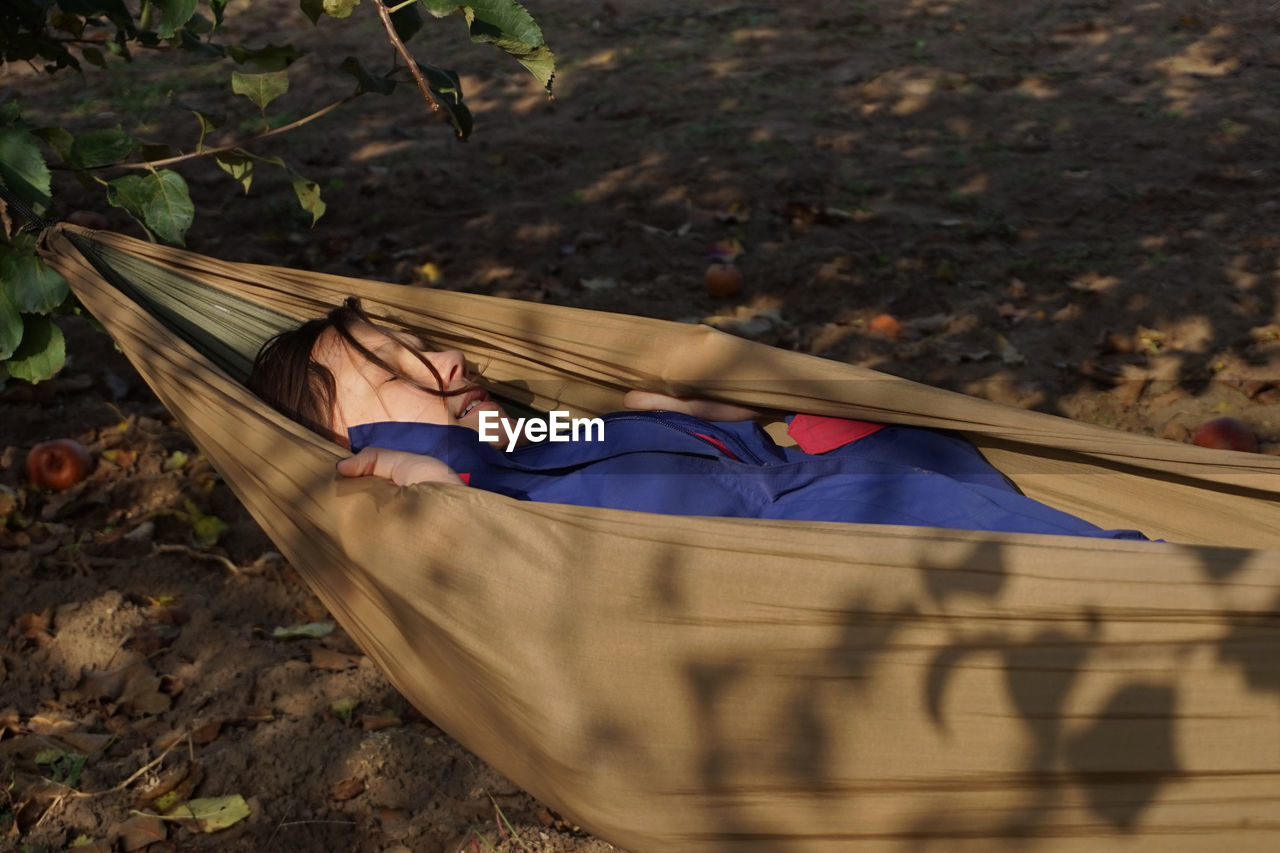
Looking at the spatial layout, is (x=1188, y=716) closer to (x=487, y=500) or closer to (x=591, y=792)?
(x=591, y=792)

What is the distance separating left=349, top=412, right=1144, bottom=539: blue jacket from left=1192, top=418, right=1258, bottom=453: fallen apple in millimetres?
1187

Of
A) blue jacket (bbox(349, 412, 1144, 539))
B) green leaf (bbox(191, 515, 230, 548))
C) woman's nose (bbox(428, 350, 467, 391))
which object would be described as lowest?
green leaf (bbox(191, 515, 230, 548))

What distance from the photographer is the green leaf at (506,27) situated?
1772 millimetres

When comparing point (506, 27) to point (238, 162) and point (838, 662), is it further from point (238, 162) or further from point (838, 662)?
point (838, 662)

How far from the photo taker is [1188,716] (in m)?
1.36

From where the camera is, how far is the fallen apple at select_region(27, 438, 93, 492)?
2953mm

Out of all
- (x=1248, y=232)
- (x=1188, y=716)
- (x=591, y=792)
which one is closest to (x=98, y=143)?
(x=591, y=792)

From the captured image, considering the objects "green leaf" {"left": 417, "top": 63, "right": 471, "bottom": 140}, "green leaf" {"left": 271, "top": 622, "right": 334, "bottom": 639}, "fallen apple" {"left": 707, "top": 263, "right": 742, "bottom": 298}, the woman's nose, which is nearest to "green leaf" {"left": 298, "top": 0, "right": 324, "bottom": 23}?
"green leaf" {"left": 417, "top": 63, "right": 471, "bottom": 140}

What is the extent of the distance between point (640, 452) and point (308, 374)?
0.69m

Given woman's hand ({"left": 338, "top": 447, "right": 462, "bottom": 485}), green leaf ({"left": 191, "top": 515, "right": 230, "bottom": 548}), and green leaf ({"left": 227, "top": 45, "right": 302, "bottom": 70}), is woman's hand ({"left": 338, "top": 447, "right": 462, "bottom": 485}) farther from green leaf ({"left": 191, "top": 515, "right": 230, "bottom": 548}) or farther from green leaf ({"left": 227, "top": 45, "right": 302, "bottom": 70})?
green leaf ({"left": 191, "top": 515, "right": 230, "bottom": 548})

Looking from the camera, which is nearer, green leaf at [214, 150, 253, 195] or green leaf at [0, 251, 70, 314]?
green leaf at [0, 251, 70, 314]

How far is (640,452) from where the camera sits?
2113mm

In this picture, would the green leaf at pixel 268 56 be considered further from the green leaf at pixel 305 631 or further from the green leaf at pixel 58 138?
the green leaf at pixel 305 631

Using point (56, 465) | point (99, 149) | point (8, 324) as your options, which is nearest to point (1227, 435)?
point (99, 149)
